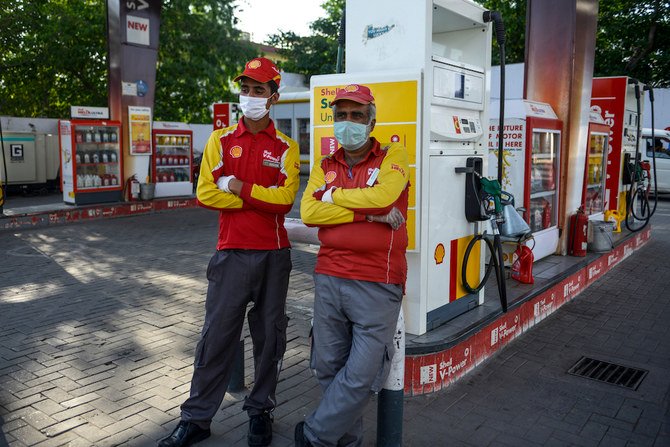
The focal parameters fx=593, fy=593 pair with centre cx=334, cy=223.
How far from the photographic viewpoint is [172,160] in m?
15.7

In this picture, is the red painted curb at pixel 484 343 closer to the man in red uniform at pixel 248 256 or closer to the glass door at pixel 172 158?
the man in red uniform at pixel 248 256

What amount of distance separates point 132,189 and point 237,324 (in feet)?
37.8

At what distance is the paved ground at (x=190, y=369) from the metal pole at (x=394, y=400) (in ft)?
1.10

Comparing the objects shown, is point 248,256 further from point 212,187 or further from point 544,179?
point 544,179

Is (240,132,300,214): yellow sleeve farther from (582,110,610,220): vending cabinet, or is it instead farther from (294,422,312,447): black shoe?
(582,110,610,220): vending cabinet

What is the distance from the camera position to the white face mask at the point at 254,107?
3.46m

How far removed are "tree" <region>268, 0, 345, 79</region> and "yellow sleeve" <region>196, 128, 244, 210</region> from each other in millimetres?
30412

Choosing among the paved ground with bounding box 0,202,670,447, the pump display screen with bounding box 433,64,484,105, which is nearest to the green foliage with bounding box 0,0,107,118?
the paved ground with bounding box 0,202,670,447

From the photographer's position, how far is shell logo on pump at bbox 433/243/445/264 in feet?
15.2

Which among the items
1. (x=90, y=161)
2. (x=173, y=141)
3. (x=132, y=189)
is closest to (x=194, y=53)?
(x=173, y=141)

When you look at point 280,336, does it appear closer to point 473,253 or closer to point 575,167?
point 473,253

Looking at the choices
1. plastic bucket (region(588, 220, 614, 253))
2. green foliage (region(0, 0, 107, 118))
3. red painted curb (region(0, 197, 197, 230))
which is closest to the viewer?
plastic bucket (region(588, 220, 614, 253))

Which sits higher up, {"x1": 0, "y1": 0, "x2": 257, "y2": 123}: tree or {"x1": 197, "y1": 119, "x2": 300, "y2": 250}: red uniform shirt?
{"x1": 0, "y1": 0, "x2": 257, "y2": 123}: tree

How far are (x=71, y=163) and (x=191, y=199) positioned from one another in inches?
130
